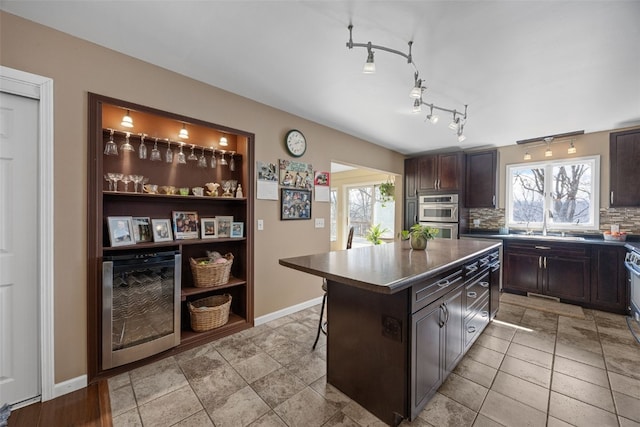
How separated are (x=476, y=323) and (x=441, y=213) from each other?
269 cm

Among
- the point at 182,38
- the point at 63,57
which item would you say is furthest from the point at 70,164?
the point at 182,38

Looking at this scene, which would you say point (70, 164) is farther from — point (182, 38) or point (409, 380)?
point (409, 380)

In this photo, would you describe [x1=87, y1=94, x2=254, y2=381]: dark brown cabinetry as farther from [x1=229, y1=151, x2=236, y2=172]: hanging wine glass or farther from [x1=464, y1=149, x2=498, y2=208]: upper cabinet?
[x1=464, y1=149, x2=498, y2=208]: upper cabinet

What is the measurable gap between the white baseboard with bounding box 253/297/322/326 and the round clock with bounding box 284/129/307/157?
1948mm

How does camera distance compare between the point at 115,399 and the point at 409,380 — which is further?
the point at 115,399

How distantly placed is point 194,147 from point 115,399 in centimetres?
215

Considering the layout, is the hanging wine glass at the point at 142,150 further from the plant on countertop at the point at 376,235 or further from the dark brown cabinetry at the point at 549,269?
the dark brown cabinetry at the point at 549,269

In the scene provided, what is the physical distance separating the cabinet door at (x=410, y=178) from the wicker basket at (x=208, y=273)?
156 inches

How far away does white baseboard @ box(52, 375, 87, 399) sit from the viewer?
5.82 feet

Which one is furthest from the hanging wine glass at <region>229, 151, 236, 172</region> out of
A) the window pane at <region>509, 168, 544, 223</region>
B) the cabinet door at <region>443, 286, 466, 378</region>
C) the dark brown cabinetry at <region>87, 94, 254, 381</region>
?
the window pane at <region>509, 168, 544, 223</region>

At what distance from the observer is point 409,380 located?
1479 mm

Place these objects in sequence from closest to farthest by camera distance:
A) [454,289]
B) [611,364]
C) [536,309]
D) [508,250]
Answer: [454,289]
[611,364]
[536,309]
[508,250]

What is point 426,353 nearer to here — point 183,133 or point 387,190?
point 183,133

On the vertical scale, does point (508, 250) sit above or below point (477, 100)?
below
